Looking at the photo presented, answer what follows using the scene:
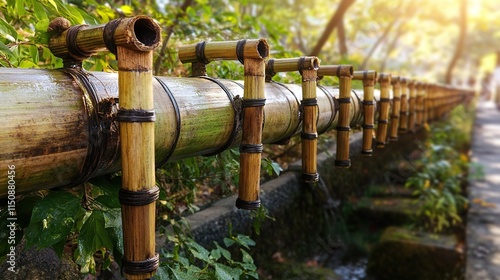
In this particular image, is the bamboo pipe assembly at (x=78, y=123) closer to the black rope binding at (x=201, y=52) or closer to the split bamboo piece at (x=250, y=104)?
the split bamboo piece at (x=250, y=104)

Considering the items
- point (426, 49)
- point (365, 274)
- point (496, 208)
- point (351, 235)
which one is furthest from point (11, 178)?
point (426, 49)

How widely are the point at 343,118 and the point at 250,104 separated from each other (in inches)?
42.2

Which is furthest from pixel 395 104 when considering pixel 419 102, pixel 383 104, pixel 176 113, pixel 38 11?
pixel 38 11

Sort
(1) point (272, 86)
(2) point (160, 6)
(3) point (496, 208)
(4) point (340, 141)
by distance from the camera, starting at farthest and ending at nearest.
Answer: (3) point (496, 208) < (2) point (160, 6) < (4) point (340, 141) < (1) point (272, 86)

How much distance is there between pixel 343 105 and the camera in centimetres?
247

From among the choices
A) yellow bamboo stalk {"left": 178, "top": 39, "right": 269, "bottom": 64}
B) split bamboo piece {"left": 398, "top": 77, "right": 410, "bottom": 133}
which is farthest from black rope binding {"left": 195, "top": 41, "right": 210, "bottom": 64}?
split bamboo piece {"left": 398, "top": 77, "right": 410, "bottom": 133}

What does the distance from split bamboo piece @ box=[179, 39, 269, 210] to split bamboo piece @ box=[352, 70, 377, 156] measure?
140cm

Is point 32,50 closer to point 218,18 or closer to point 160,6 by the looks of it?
point 218,18

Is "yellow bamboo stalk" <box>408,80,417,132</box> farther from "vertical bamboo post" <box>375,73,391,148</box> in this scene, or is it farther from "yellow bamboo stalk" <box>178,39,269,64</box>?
"yellow bamboo stalk" <box>178,39,269,64</box>

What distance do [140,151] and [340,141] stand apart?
1622mm

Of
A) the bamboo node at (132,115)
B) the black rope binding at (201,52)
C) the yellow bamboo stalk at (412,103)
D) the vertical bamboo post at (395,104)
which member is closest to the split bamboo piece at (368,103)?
the vertical bamboo post at (395,104)

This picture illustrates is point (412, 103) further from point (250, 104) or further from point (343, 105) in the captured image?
point (250, 104)

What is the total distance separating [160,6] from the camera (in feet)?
15.8

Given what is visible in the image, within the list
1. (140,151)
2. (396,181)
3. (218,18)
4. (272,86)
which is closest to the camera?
(140,151)
